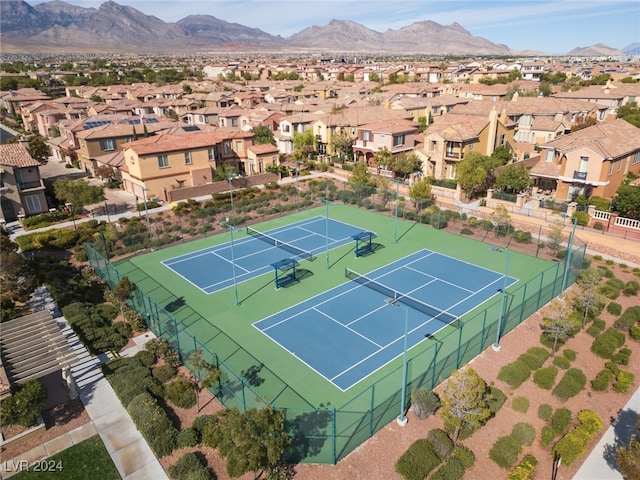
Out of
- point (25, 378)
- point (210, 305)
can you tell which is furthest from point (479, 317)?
point (25, 378)

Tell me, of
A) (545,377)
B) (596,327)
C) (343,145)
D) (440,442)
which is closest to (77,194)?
(343,145)

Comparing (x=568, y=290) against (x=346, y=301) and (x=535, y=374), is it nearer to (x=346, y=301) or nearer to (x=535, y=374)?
(x=535, y=374)

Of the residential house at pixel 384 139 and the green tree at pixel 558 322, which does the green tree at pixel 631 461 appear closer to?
the green tree at pixel 558 322

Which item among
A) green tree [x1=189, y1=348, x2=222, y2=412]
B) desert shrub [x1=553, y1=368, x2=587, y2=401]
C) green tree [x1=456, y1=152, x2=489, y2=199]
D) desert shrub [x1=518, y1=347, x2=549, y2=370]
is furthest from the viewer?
green tree [x1=456, y1=152, x2=489, y2=199]

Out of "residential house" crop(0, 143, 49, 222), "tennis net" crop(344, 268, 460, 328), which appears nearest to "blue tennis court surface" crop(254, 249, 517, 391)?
"tennis net" crop(344, 268, 460, 328)

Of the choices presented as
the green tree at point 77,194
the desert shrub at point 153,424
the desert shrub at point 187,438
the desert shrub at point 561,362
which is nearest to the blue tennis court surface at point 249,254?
the desert shrub at point 153,424

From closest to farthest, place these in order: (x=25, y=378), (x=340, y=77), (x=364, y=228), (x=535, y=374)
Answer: (x=25, y=378) → (x=535, y=374) → (x=364, y=228) → (x=340, y=77)

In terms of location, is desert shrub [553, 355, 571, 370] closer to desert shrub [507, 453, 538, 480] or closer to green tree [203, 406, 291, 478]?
desert shrub [507, 453, 538, 480]

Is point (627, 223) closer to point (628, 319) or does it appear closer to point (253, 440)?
point (628, 319)

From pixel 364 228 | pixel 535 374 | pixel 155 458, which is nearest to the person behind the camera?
pixel 155 458
